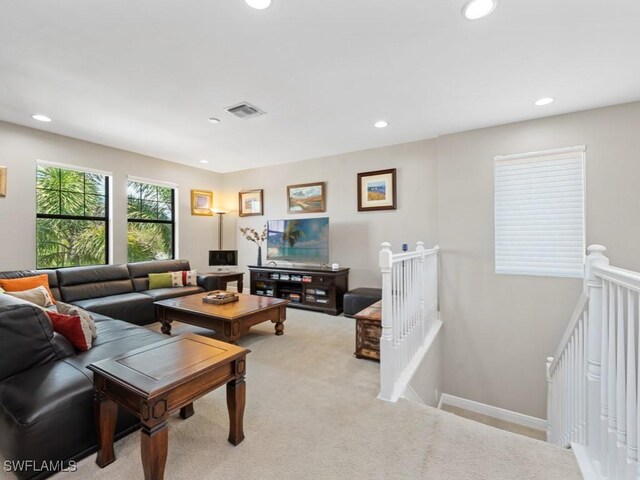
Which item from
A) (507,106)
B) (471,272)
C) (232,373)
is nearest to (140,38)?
(232,373)

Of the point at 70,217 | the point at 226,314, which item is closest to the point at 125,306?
the point at 226,314

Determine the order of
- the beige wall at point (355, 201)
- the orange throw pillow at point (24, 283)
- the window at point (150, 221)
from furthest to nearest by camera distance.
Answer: the window at point (150, 221) < the beige wall at point (355, 201) < the orange throw pillow at point (24, 283)

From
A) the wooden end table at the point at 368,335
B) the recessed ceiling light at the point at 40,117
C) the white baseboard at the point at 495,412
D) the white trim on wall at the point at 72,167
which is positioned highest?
the recessed ceiling light at the point at 40,117

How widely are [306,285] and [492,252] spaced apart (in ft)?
8.99

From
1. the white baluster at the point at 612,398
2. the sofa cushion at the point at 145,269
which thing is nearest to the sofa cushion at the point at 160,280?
the sofa cushion at the point at 145,269

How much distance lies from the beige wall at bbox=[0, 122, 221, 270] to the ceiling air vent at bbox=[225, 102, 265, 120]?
8.73 feet

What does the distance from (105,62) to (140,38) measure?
20.7 inches

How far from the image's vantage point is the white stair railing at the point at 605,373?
111 centimetres

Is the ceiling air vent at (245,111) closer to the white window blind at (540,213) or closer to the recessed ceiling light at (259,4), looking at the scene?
the recessed ceiling light at (259,4)

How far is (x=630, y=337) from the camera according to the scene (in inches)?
42.3

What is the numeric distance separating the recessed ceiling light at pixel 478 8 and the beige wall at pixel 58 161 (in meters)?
5.02

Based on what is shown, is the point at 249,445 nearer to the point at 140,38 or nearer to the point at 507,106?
the point at 140,38

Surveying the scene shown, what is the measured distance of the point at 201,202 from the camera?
19.6 ft

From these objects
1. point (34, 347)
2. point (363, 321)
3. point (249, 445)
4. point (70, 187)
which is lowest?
point (249, 445)
